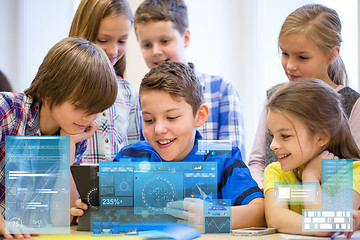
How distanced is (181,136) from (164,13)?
26.6 inches

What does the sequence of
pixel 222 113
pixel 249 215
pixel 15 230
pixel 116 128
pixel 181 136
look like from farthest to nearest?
pixel 222 113, pixel 116 128, pixel 181 136, pixel 249 215, pixel 15 230

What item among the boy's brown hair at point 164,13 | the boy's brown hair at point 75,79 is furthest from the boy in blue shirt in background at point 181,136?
the boy's brown hair at point 164,13

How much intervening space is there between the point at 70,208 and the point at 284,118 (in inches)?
21.7

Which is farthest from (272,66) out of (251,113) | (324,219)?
(324,219)

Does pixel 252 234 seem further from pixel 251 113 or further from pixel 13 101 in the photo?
pixel 251 113

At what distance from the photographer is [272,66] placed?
9.30ft

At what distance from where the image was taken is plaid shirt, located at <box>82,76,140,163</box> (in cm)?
147

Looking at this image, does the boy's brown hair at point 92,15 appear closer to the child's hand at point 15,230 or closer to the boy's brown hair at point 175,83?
the boy's brown hair at point 175,83

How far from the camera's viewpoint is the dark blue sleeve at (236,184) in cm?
113

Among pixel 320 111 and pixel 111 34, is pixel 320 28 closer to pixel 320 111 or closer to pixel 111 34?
pixel 320 111

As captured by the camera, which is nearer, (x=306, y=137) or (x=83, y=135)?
(x=306, y=137)
